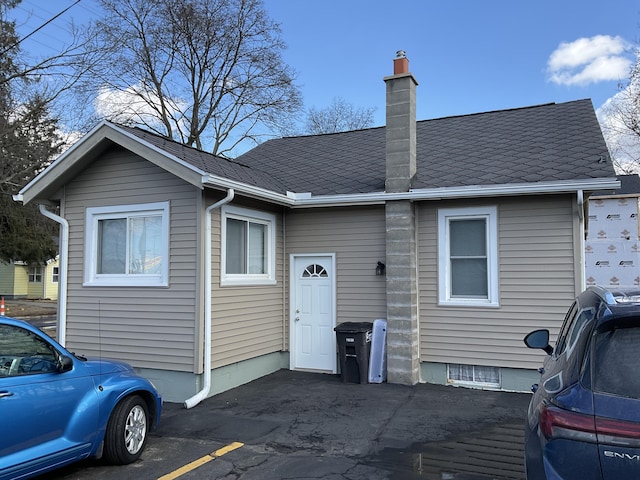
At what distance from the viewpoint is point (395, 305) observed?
327 inches

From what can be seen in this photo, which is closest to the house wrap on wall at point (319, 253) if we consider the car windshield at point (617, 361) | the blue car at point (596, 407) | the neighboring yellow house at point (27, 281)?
the blue car at point (596, 407)

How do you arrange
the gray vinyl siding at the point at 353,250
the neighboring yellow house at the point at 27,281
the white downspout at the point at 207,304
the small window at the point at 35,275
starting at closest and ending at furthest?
the white downspout at the point at 207,304 → the gray vinyl siding at the point at 353,250 → the neighboring yellow house at the point at 27,281 → the small window at the point at 35,275

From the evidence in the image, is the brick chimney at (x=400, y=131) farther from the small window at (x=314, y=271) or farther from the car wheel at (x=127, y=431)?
the car wheel at (x=127, y=431)

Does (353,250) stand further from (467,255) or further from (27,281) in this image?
(27,281)

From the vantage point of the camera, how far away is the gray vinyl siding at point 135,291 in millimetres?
7469

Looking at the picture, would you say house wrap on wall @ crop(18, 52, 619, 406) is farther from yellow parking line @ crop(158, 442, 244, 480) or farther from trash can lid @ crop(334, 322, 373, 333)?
yellow parking line @ crop(158, 442, 244, 480)

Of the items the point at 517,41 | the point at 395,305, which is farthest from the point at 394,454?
the point at 517,41

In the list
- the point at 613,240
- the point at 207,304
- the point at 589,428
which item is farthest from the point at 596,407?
Result: the point at 613,240

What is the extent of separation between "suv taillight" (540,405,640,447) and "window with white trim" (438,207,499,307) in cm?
590

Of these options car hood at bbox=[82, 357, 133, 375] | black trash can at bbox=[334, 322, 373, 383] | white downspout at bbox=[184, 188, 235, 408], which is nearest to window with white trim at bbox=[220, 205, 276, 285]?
white downspout at bbox=[184, 188, 235, 408]

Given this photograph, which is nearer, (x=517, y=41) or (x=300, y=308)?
(x=300, y=308)

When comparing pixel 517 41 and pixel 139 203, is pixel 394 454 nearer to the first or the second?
pixel 139 203

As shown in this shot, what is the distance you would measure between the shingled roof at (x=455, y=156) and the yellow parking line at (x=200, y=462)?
385 cm

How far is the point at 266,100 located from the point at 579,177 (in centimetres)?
Result: 2291
